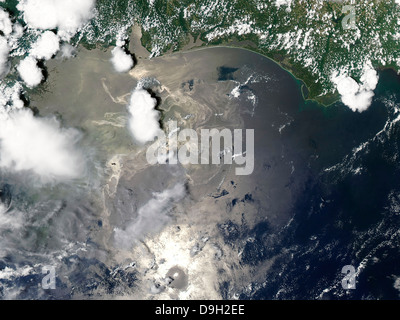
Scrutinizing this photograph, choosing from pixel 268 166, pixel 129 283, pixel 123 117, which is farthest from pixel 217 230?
pixel 123 117

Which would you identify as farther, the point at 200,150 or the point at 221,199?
the point at 221,199

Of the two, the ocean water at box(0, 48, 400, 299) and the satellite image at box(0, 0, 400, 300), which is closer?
the satellite image at box(0, 0, 400, 300)

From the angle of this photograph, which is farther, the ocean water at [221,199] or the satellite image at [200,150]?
the ocean water at [221,199]

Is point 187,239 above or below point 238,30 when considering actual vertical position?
below

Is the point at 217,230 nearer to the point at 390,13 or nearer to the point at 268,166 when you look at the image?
the point at 268,166

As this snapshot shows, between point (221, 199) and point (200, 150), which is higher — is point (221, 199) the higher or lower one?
the lower one

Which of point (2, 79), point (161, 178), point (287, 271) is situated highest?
point (2, 79)
